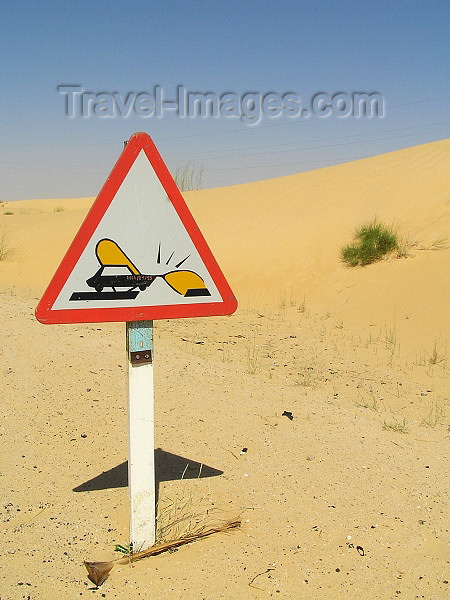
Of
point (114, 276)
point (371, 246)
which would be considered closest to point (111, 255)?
point (114, 276)

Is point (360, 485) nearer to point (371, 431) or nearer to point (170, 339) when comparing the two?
point (371, 431)

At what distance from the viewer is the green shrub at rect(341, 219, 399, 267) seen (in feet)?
40.5

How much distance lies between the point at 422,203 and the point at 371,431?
1168 cm

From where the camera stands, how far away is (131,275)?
2.40 metres

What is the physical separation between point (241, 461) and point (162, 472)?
0.49 m

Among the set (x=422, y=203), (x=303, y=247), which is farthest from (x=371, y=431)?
(x=422, y=203)

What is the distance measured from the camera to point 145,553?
2.55 metres

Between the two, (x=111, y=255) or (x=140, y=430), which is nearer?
(x=111, y=255)

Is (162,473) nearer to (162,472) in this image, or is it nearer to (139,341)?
(162,472)

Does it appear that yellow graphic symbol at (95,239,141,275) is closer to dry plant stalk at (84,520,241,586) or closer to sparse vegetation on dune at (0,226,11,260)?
dry plant stalk at (84,520,241,586)

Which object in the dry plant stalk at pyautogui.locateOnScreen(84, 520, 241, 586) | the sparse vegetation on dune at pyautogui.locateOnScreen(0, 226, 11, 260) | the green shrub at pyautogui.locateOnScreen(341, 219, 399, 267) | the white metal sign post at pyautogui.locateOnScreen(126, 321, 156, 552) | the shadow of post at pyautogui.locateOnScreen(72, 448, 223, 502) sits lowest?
the dry plant stalk at pyautogui.locateOnScreen(84, 520, 241, 586)

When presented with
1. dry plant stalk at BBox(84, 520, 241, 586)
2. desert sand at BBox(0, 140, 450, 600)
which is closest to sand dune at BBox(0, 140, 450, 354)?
desert sand at BBox(0, 140, 450, 600)

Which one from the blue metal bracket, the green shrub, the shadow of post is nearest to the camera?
the blue metal bracket

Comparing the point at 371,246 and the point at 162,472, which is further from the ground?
the point at 371,246
